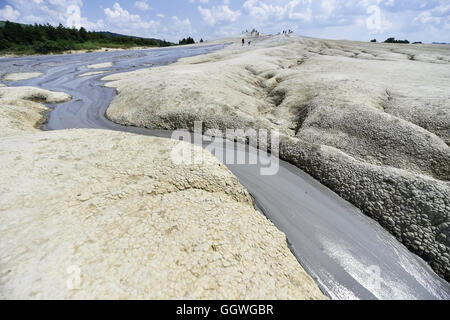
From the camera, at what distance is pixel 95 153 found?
11555mm

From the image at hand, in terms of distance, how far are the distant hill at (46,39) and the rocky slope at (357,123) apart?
71095 millimetres

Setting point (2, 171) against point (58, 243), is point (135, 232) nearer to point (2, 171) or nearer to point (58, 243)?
point (58, 243)

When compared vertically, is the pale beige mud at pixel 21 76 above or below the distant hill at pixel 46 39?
below

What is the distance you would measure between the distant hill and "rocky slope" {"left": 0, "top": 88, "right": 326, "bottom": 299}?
288ft

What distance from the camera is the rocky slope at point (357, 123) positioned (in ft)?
30.7

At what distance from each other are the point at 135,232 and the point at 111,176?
389 centimetres

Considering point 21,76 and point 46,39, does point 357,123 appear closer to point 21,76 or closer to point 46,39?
point 21,76

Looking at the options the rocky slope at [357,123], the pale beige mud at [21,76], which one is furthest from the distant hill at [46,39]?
the rocky slope at [357,123]

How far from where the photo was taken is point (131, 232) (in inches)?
279

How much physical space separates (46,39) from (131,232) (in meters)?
109

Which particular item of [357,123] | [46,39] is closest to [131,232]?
[357,123]

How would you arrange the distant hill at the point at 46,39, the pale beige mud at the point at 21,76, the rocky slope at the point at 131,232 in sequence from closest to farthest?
the rocky slope at the point at 131,232 < the pale beige mud at the point at 21,76 < the distant hill at the point at 46,39

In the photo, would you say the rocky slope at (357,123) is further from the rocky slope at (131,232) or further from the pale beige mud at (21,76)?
the pale beige mud at (21,76)

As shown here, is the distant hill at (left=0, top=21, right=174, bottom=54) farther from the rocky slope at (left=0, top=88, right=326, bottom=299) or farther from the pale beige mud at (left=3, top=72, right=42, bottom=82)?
the rocky slope at (left=0, top=88, right=326, bottom=299)
